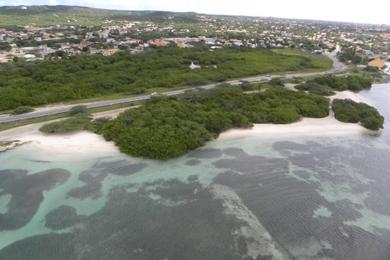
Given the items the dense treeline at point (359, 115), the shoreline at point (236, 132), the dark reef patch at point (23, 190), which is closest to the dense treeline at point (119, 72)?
the shoreline at point (236, 132)

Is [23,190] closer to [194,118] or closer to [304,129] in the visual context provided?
[194,118]

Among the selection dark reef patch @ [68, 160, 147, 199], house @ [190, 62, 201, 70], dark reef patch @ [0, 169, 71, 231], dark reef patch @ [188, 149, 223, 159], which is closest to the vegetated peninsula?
dark reef patch @ [188, 149, 223, 159]

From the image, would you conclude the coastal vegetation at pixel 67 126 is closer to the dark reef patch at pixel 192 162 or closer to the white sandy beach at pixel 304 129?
the dark reef patch at pixel 192 162

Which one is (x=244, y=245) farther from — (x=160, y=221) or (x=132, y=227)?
(x=132, y=227)

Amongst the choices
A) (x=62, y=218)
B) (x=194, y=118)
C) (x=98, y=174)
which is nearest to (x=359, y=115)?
(x=194, y=118)

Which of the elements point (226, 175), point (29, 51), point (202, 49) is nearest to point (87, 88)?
point (226, 175)
